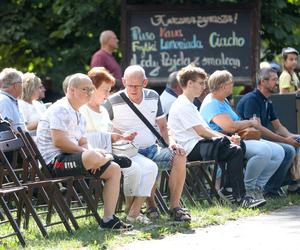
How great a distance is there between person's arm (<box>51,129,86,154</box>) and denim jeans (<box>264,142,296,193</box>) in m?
3.79

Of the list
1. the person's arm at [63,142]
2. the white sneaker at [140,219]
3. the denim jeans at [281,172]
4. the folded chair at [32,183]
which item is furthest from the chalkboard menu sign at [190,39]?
the person's arm at [63,142]

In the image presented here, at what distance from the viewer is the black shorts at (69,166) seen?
9.80 metres

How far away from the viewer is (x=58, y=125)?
32.7ft

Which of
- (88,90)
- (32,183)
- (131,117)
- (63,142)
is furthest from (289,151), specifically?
(32,183)

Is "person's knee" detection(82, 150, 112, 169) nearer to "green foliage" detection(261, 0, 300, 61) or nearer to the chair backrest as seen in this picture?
the chair backrest

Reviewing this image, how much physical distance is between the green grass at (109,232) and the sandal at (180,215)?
0.07m

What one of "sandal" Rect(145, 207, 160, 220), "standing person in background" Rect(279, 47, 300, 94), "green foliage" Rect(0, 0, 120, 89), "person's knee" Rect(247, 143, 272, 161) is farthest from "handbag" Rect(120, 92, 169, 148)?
"green foliage" Rect(0, 0, 120, 89)

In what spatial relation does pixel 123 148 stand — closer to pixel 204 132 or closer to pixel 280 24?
pixel 204 132

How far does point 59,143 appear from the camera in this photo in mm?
9945

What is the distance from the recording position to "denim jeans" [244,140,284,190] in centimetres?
1254

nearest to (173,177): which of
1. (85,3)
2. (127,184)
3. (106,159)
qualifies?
(127,184)

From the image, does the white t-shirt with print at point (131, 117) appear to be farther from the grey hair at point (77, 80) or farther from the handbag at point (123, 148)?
the grey hair at point (77, 80)

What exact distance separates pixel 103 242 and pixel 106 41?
715 centimetres

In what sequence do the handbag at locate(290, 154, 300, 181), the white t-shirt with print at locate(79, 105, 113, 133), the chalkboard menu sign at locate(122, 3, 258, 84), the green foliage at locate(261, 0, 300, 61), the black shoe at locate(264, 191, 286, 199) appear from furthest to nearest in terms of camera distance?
the green foliage at locate(261, 0, 300, 61) < the chalkboard menu sign at locate(122, 3, 258, 84) < the handbag at locate(290, 154, 300, 181) < the black shoe at locate(264, 191, 286, 199) < the white t-shirt with print at locate(79, 105, 113, 133)
